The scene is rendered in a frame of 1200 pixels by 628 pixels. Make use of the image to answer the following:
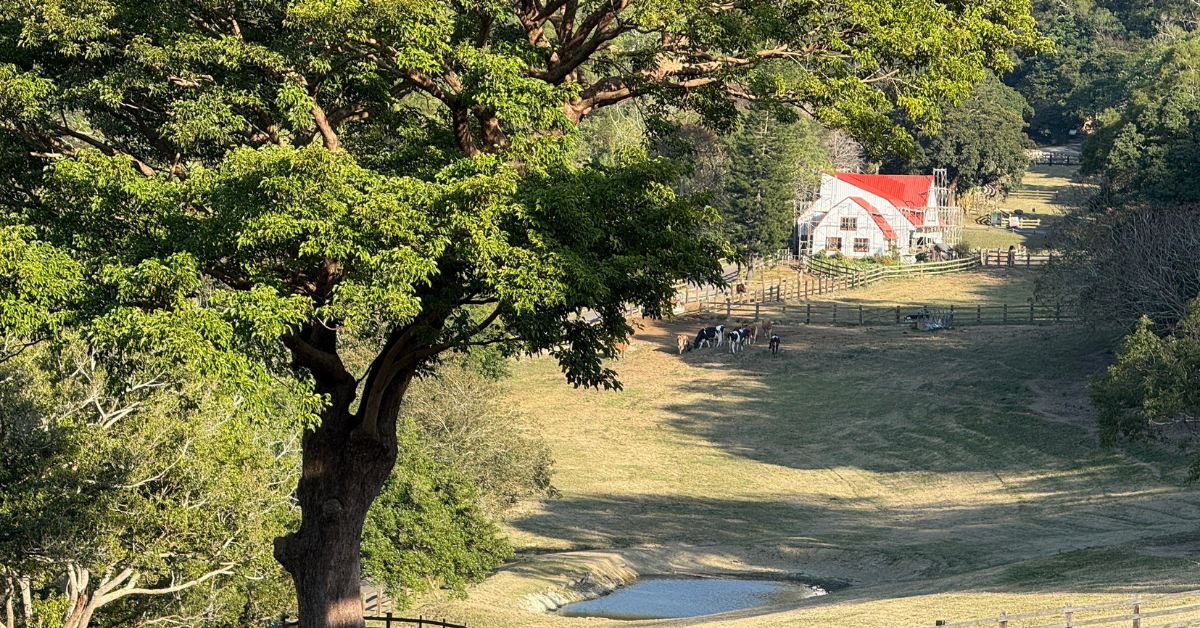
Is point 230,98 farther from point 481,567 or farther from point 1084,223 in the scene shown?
point 1084,223

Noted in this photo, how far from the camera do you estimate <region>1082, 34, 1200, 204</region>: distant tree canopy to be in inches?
2414

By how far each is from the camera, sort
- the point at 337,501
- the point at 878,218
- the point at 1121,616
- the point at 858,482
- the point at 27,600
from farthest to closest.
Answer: the point at 878,218, the point at 858,482, the point at 27,600, the point at 1121,616, the point at 337,501

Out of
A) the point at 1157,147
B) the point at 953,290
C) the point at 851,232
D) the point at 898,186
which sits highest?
the point at 898,186

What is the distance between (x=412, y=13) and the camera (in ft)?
59.3

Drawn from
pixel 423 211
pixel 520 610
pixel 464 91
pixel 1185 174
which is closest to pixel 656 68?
pixel 464 91

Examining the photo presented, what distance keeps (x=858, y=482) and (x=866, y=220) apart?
141 feet

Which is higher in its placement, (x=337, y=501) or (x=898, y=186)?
(x=898, y=186)

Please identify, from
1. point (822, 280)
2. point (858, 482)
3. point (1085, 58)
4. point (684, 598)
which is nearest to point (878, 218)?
point (822, 280)

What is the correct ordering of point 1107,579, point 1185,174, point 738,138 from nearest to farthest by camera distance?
point 1107,579 < point 1185,174 < point 738,138

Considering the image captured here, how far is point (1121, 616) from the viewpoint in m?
21.5

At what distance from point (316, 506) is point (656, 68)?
7704 mm

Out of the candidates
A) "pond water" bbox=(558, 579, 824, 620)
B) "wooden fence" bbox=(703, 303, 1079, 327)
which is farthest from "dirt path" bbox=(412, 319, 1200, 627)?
"wooden fence" bbox=(703, 303, 1079, 327)

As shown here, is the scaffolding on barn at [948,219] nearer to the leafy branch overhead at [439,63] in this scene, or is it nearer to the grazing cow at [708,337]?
the grazing cow at [708,337]

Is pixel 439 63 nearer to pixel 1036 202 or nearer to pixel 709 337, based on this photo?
pixel 709 337
